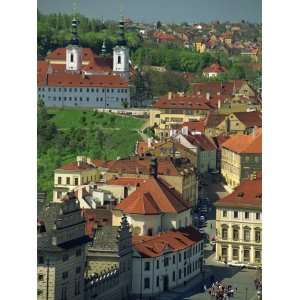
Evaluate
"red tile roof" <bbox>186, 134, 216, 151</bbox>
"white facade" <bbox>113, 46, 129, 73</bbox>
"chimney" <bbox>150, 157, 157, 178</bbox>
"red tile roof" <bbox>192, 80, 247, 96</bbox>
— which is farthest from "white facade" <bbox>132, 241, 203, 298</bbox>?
"red tile roof" <bbox>192, 80, 247, 96</bbox>

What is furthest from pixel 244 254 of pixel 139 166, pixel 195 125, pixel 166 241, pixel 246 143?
pixel 195 125

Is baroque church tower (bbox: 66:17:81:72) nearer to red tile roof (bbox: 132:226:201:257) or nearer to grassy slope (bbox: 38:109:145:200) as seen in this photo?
grassy slope (bbox: 38:109:145:200)

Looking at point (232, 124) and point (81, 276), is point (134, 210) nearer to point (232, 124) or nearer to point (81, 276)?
point (81, 276)

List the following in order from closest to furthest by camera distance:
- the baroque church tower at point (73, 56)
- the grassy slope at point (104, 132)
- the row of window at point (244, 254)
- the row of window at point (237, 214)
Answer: the row of window at point (244, 254) → the row of window at point (237, 214) → the grassy slope at point (104, 132) → the baroque church tower at point (73, 56)

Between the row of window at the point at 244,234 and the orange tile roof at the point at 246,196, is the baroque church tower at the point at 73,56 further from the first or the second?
the row of window at the point at 244,234

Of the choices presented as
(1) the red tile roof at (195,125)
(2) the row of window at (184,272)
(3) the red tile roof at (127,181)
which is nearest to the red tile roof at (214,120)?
(1) the red tile roof at (195,125)

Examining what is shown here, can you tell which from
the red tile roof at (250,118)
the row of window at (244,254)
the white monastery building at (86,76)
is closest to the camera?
the row of window at (244,254)

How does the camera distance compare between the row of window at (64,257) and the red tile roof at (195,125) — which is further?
the red tile roof at (195,125)
